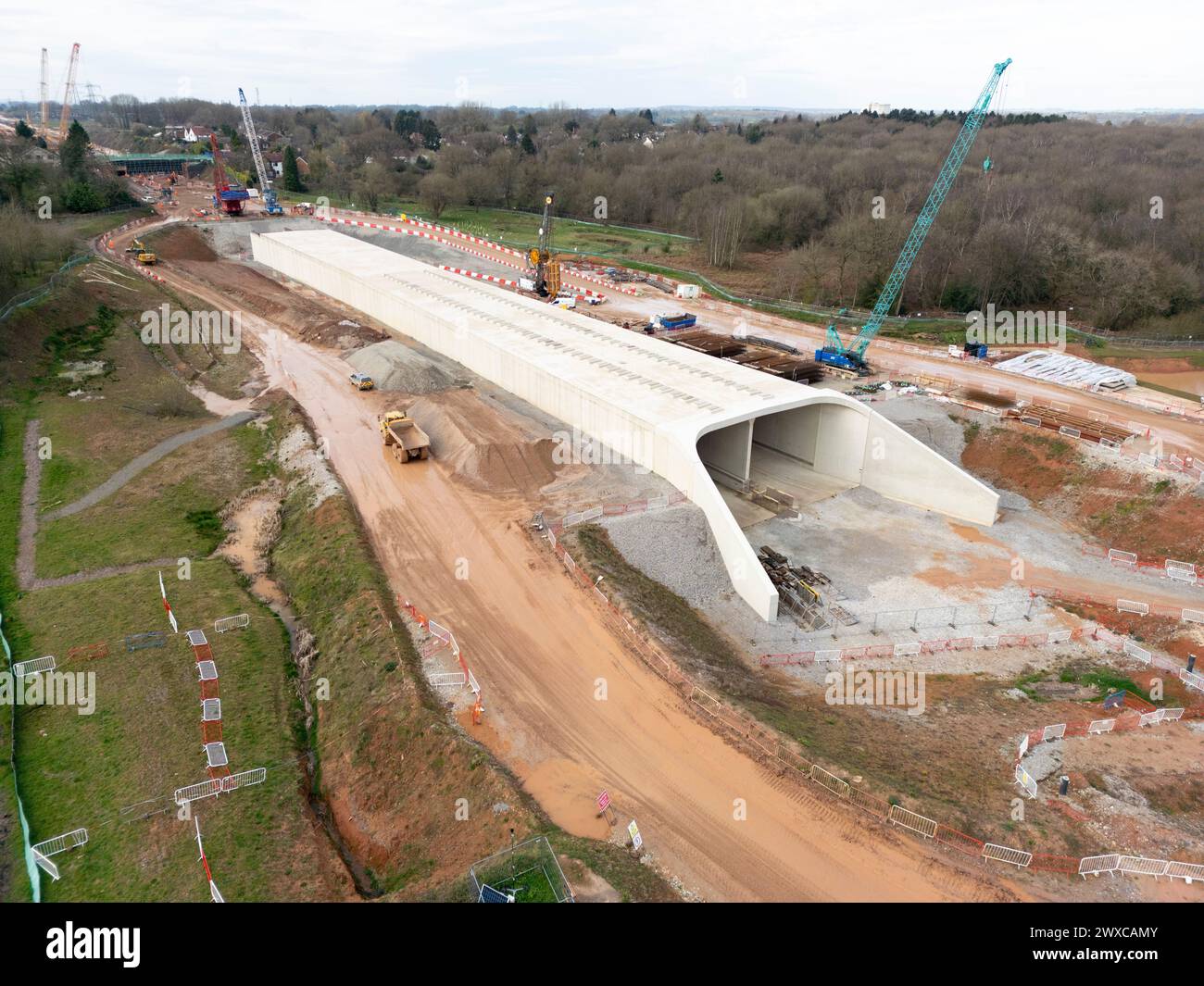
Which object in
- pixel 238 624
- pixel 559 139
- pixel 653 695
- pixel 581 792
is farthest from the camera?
pixel 559 139

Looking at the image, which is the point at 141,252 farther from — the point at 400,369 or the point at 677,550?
the point at 677,550

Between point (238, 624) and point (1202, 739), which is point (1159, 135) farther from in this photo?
point (238, 624)

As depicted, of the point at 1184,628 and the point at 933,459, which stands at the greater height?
the point at 933,459

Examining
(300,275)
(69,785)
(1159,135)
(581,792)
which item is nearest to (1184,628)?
(581,792)
